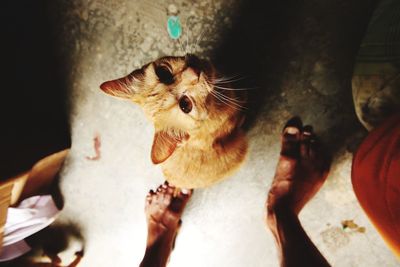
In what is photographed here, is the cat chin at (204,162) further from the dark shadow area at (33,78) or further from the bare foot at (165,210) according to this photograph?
the dark shadow area at (33,78)

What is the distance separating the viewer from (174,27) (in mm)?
1656

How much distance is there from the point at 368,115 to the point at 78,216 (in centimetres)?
188

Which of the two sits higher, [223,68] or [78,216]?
[223,68]

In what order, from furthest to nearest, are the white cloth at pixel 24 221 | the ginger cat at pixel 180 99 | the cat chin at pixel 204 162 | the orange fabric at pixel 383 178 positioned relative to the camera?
the white cloth at pixel 24 221, the cat chin at pixel 204 162, the ginger cat at pixel 180 99, the orange fabric at pixel 383 178

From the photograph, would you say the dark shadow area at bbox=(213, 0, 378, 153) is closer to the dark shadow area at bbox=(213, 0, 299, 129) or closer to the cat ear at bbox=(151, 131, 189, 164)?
the dark shadow area at bbox=(213, 0, 299, 129)

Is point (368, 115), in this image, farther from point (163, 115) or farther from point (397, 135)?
point (163, 115)

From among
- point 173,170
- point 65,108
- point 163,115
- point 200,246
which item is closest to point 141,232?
point 200,246

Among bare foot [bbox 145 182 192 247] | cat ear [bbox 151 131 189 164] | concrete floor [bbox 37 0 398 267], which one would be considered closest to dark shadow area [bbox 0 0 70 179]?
concrete floor [bbox 37 0 398 267]

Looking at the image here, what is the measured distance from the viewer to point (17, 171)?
58.3 inches

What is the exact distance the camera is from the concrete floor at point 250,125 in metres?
1.57

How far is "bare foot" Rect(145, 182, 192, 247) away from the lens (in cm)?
184

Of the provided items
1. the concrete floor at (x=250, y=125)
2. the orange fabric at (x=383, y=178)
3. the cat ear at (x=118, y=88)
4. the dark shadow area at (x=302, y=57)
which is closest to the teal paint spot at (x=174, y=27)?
the concrete floor at (x=250, y=125)

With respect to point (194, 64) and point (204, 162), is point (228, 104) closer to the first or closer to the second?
point (194, 64)

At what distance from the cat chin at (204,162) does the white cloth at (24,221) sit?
0.94 metres
